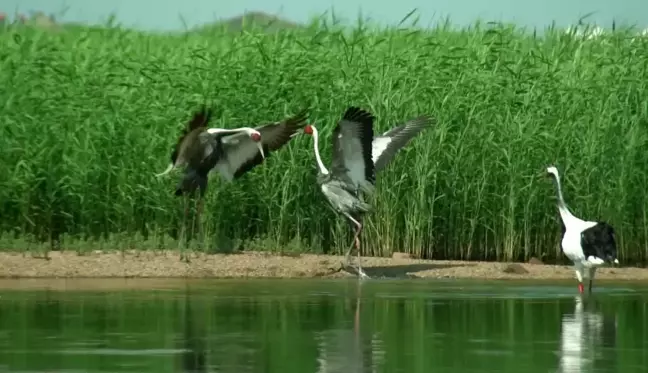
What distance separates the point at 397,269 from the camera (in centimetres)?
1803


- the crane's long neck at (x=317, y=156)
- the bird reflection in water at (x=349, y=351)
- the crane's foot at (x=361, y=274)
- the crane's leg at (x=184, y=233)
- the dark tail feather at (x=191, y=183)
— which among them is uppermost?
the crane's long neck at (x=317, y=156)

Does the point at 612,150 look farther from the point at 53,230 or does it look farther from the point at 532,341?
the point at 532,341

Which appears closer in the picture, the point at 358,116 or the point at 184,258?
→ the point at 358,116

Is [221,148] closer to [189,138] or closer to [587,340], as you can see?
[189,138]

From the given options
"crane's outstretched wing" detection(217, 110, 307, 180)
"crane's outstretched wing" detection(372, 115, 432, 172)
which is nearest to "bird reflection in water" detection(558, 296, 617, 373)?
"crane's outstretched wing" detection(372, 115, 432, 172)

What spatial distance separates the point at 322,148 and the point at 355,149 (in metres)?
1.49

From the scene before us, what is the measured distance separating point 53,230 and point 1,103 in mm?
1638

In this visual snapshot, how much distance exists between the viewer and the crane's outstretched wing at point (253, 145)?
18.5 metres

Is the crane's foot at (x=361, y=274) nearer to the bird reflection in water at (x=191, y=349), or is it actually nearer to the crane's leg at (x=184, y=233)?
the crane's leg at (x=184, y=233)

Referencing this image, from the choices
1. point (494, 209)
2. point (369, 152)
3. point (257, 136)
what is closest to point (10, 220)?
point (257, 136)

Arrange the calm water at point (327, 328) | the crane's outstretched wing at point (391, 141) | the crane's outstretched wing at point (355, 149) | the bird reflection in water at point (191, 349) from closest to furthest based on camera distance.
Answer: the bird reflection in water at point (191, 349)
the calm water at point (327, 328)
the crane's outstretched wing at point (355, 149)
the crane's outstretched wing at point (391, 141)

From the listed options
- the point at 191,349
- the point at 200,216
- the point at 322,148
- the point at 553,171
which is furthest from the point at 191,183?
the point at 191,349

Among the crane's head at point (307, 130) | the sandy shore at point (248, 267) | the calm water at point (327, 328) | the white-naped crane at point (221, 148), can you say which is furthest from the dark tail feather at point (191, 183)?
the calm water at point (327, 328)

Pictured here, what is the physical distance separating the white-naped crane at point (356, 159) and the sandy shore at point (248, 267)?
1.50ft
